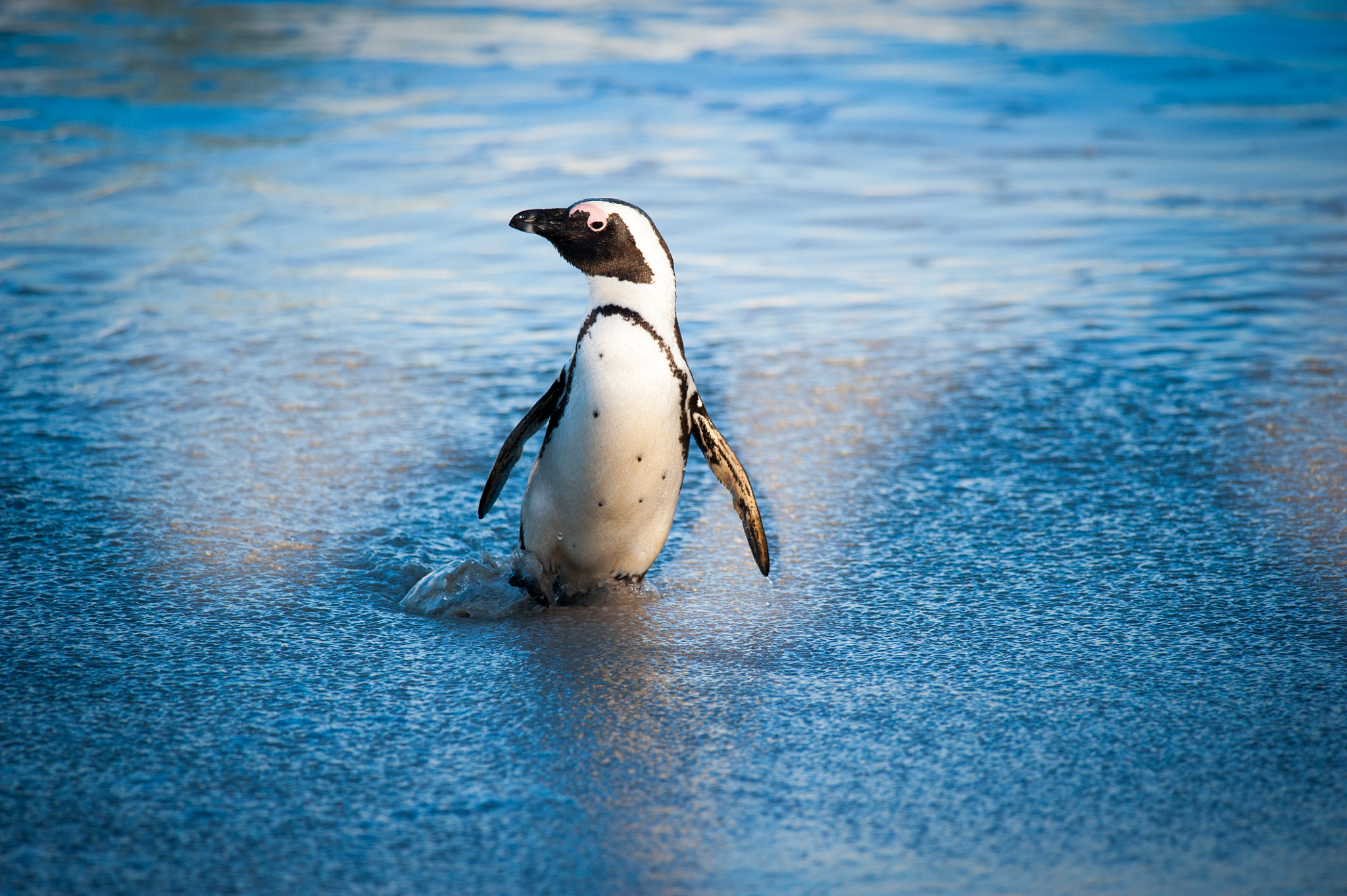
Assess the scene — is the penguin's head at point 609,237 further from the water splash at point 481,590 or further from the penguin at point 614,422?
the water splash at point 481,590

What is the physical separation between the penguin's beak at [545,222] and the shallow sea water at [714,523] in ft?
2.52

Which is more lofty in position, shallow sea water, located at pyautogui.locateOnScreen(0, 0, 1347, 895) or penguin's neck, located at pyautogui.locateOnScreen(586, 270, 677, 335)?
penguin's neck, located at pyautogui.locateOnScreen(586, 270, 677, 335)

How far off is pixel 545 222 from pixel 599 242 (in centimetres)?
12

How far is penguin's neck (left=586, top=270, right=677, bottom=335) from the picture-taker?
9.32 feet

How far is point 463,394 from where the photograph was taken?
4.30 metres

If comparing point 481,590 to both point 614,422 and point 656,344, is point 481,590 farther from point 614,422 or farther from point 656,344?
point 656,344

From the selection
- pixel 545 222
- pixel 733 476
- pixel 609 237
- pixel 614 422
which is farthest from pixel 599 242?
pixel 733 476

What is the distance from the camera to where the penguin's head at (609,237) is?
2.83m

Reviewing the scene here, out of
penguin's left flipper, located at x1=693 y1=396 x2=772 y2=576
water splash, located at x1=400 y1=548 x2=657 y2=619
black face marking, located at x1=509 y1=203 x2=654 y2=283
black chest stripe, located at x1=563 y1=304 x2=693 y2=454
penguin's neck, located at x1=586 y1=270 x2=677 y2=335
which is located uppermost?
black face marking, located at x1=509 y1=203 x2=654 y2=283

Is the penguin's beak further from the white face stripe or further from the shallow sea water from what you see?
the shallow sea water

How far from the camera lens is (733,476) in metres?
2.94

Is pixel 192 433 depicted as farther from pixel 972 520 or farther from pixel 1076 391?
pixel 1076 391

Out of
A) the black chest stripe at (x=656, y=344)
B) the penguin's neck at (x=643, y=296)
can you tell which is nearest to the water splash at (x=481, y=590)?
the black chest stripe at (x=656, y=344)

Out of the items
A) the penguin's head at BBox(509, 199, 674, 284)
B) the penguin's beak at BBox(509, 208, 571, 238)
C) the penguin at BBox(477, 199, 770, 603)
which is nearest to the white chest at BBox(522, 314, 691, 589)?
the penguin at BBox(477, 199, 770, 603)
